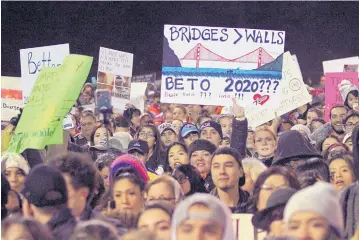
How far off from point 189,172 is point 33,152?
4.12ft

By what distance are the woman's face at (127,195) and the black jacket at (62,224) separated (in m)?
0.62

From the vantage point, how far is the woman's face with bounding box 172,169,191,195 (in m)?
8.07

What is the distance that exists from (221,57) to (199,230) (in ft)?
25.4

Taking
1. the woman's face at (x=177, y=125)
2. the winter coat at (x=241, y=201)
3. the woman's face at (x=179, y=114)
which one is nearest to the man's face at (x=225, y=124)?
the woman's face at (x=177, y=125)

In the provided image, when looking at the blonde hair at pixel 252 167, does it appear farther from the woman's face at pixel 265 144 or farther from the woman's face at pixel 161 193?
the woman's face at pixel 265 144

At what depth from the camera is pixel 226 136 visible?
11.6 m

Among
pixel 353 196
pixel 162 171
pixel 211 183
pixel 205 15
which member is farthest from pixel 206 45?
pixel 205 15

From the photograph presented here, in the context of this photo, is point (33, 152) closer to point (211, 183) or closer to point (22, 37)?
point (211, 183)

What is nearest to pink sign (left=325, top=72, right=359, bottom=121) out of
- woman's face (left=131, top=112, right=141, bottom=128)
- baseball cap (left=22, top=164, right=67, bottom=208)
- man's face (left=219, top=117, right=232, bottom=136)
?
man's face (left=219, top=117, right=232, bottom=136)

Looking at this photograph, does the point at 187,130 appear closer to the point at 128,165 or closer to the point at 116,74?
the point at 116,74

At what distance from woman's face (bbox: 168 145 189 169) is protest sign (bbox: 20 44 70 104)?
2869 mm

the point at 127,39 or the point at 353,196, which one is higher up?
the point at 127,39

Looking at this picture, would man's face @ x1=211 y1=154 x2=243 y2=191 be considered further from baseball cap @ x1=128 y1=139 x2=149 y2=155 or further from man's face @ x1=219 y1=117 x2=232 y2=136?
man's face @ x1=219 y1=117 x2=232 y2=136

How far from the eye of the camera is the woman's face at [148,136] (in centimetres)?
1081
